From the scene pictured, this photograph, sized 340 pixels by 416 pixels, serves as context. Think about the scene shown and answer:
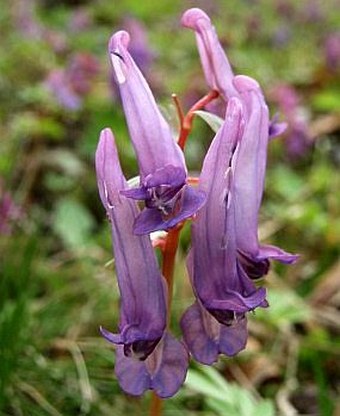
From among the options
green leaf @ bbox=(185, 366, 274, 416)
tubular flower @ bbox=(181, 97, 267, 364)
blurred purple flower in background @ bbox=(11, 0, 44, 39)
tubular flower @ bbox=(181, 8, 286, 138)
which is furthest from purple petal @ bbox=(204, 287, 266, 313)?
blurred purple flower in background @ bbox=(11, 0, 44, 39)

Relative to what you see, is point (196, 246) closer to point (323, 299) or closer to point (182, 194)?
point (182, 194)

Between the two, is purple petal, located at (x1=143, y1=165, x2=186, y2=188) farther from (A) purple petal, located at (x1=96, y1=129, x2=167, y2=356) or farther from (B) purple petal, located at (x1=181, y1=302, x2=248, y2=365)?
(B) purple petal, located at (x1=181, y1=302, x2=248, y2=365)

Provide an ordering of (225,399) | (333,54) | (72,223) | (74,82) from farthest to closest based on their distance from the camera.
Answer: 1. (333,54)
2. (74,82)
3. (72,223)
4. (225,399)

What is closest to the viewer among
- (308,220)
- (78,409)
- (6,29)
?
(78,409)

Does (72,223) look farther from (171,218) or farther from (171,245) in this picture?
(171,218)

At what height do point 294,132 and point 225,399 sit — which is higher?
point 225,399

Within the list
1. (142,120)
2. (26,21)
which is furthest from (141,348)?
(26,21)

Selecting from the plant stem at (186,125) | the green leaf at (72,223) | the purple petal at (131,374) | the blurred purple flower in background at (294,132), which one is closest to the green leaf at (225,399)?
the purple petal at (131,374)

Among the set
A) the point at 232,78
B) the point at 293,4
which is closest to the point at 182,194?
the point at 232,78
